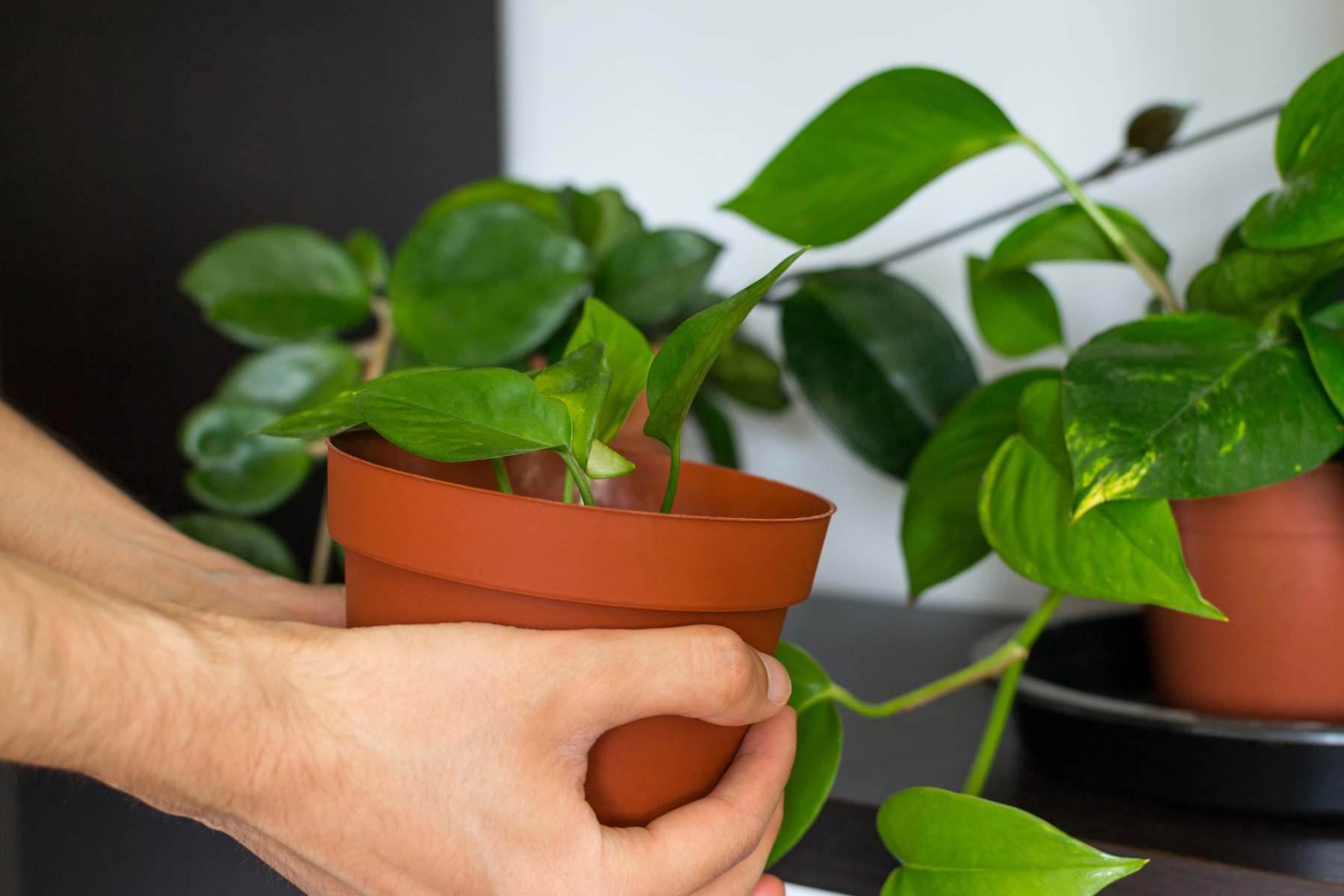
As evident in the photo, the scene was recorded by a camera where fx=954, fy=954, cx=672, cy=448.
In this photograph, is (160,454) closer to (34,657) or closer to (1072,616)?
(34,657)

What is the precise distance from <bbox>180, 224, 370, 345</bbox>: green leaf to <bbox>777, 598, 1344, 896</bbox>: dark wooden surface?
1.72 feet

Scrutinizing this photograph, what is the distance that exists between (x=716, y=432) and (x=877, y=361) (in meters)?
0.22

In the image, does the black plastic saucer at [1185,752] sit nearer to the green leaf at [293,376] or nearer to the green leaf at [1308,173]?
the green leaf at [1308,173]

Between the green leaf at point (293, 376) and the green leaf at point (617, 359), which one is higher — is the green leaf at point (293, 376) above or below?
below

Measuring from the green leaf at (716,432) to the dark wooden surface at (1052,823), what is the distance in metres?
0.28

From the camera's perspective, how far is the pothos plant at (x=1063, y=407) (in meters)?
0.40

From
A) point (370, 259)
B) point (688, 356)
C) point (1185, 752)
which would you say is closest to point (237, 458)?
point (370, 259)

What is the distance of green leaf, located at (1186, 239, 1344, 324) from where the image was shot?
0.46 m

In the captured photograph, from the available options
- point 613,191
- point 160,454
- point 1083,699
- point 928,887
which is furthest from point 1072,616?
point 160,454

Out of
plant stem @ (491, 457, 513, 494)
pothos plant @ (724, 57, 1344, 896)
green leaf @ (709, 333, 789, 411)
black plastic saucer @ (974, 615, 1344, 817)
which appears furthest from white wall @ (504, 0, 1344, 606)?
plant stem @ (491, 457, 513, 494)

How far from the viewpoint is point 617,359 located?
16.0 inches

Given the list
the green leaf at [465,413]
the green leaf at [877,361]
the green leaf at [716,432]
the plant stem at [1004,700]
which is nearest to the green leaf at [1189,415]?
the plant stem at [1004,700]

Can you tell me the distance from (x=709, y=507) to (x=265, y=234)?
541mm

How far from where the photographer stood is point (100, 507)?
0.58 metres
